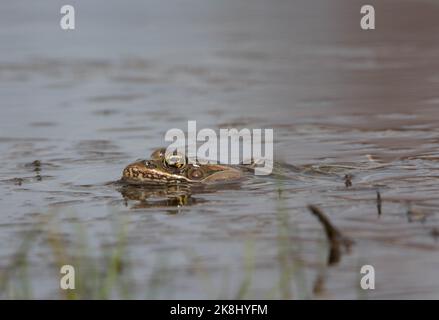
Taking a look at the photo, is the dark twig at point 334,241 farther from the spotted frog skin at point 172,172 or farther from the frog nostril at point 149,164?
the frog nostril at point 149,164

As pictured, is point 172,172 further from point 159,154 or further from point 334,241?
point 334,241

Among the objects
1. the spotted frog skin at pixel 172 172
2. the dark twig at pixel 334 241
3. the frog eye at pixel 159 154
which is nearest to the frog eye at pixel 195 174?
the spotted frog skin at pixel 172 172

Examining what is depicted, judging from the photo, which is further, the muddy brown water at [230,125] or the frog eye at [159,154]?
the frog eye at [159,154]

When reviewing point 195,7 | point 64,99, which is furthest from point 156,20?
point 64,99

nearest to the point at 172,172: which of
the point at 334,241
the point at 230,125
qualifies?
the point at 334,241

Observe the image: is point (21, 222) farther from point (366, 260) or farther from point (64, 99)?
point (64, 99)
